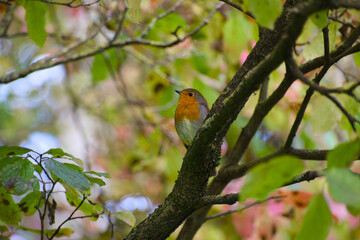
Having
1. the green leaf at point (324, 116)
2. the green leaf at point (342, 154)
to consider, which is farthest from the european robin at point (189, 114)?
the green leaf at point (342, 154)

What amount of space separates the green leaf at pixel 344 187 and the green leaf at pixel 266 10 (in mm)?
382

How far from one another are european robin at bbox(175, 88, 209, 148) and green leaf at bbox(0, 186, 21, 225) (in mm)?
1526

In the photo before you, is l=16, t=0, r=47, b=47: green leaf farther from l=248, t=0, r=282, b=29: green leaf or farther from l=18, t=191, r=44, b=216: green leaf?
l=248, t=0, r=282, b=29: green leaf

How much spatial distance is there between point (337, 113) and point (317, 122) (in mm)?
102

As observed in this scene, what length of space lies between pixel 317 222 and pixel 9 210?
1174mm

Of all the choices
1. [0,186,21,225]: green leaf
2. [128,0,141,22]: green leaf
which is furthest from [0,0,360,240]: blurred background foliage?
[0,186,21,225]: green leaf

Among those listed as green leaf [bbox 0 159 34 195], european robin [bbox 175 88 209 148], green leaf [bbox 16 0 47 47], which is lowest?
green leaf [bbox 0 159 34 195]

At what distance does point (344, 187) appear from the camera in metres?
0.76

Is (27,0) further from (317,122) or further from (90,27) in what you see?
(90,27)

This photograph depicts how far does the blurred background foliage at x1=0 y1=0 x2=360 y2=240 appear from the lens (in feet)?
9.09

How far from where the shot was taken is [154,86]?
3.71 meters

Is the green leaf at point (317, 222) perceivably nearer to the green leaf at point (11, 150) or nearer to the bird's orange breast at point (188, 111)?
the green leaf at point (11, 150)

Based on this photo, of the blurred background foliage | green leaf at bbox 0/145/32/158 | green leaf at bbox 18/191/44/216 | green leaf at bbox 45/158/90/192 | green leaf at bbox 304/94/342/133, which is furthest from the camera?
the blurred background foliage

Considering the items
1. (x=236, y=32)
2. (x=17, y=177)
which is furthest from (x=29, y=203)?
(x=236, y=32)
